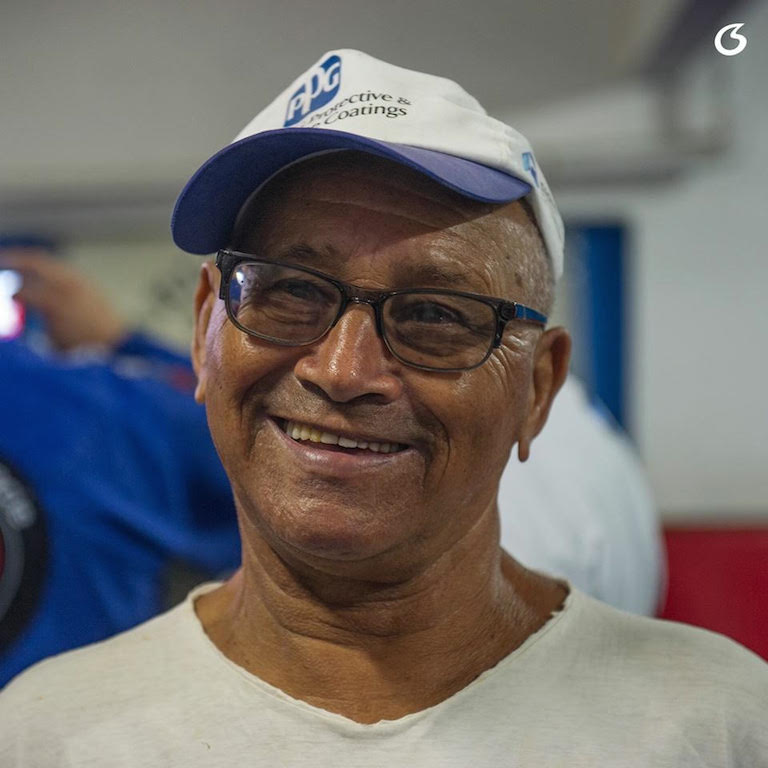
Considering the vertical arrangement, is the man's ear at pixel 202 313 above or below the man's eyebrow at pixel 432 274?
below

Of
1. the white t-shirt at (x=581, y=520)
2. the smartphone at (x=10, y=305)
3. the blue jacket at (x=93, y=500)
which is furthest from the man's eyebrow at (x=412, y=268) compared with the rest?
the smartphone at (x=10, y=305)

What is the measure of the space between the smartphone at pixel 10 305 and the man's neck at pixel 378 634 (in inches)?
53.1

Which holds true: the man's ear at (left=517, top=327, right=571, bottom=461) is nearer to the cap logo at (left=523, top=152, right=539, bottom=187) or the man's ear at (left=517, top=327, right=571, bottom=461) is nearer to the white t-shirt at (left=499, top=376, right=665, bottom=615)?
the cap logo at (left=523, top=152, right=539, bottom=187)

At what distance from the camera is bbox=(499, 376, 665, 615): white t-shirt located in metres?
1.27

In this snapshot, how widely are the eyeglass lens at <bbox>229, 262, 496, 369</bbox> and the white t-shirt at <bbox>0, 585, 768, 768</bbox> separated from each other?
10.5 inches

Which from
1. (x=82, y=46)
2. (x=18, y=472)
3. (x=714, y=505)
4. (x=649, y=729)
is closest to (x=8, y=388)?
(x=18, y=472)

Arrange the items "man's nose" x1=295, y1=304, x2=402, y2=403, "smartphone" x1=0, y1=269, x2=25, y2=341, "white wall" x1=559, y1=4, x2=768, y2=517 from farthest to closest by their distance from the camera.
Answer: "white wall" x1=559, y1=4, x2=768, y2=517
"smartphone" x1=0, y1=269, x2=25, y2=341
"man's nose" x1=295, y1=304, x2=402, y2=403

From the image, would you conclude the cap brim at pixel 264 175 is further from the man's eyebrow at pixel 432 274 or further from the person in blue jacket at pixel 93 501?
the person in blue jacket at pixel 93 501

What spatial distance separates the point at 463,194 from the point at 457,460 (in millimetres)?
201

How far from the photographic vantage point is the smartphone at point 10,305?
2.08 m

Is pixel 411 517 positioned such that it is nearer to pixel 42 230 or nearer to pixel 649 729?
pixel 649 729

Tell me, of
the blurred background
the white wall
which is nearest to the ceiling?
the blurred background

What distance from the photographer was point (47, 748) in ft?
2.72

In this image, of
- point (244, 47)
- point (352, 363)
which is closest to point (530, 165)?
point (352, 363)
